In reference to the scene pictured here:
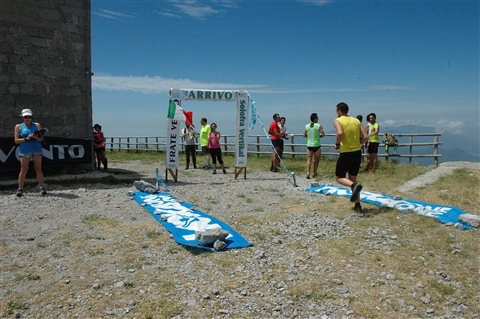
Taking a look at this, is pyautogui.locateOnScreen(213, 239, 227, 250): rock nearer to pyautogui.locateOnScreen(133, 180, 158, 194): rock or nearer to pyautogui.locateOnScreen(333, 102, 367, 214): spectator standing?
pyautogui.locateOnScreen(333, 102, 367, 214): spectator standing

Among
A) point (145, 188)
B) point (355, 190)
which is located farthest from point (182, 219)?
point (355, 190)

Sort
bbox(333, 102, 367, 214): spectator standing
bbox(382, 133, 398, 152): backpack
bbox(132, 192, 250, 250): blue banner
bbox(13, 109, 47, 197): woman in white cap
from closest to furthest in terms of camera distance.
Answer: bbox(132, 192, 250, 250): blue banner
bbox(333, 102, 367, 214): spectator standing
bbox(13, 109, 47, 197): woman in white cap
bbox(382, 133, 398, 152): backpack

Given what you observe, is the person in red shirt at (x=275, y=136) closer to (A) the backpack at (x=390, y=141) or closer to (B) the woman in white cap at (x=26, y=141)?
(A) the backpack at (x=390, y=141)

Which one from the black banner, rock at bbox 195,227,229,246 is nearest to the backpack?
the black banner

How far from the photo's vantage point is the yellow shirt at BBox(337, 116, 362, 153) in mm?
6965

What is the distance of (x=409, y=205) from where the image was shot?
7.41 metres

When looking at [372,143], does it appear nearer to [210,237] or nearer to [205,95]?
[205,95]

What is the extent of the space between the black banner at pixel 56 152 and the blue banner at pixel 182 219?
10.4 feet

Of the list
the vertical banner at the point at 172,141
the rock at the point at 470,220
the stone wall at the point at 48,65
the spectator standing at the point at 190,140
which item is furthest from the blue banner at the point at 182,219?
the spectator standing at the point at 190,140

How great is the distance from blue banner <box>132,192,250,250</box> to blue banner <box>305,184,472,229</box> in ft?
10.7

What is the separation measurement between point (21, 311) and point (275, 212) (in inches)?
175

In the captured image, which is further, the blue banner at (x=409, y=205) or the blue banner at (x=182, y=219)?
the blue banner at (x=409, y=205)

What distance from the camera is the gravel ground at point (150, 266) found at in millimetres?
3828

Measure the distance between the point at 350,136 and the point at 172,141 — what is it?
5.16 metres
